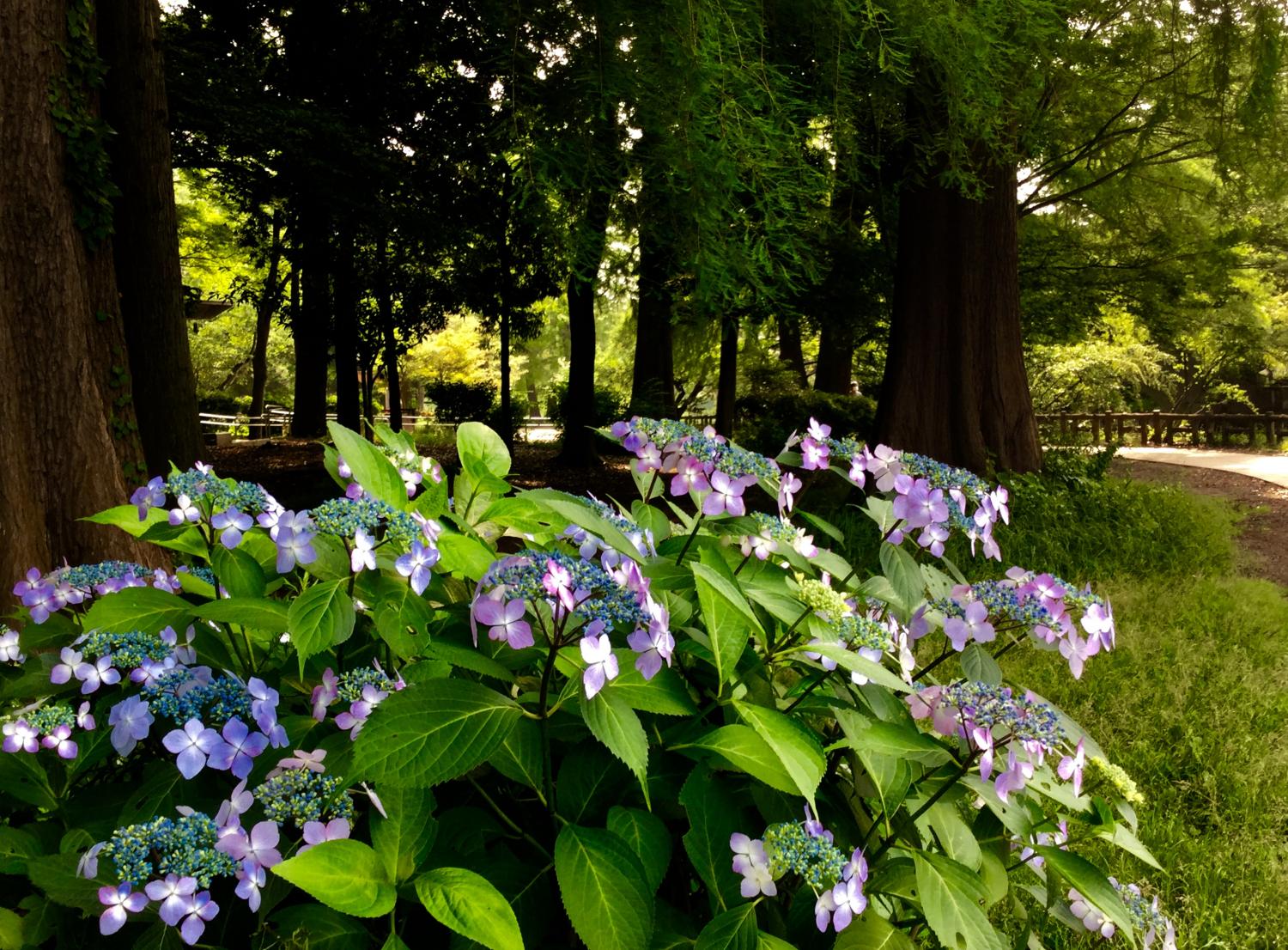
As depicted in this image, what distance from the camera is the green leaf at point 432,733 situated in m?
0.96

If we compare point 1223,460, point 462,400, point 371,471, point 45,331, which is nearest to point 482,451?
point 371,471

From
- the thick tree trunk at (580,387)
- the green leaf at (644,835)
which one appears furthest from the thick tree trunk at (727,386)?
the green leaf at (644,835)

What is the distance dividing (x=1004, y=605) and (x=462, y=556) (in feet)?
2.73

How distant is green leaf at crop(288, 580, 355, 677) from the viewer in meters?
1.05

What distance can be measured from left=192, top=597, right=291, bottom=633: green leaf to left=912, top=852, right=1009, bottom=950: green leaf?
2.99ft

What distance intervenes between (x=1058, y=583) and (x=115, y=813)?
1479 millimetres

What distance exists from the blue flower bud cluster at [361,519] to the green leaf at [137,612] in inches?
12.4

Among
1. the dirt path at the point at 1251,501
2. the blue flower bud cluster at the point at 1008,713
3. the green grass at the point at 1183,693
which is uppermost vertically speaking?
the blue flower bud cluster at the point at 1008,713

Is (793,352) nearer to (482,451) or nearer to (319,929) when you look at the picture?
(482,451)

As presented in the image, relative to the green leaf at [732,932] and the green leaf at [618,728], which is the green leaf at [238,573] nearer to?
the green leaf at [618,728]

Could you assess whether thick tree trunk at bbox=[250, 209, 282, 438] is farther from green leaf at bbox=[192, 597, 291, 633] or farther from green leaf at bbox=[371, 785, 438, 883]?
green leaf at bbox=[371, 785, 438, 883]

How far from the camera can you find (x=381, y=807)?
1045 mm

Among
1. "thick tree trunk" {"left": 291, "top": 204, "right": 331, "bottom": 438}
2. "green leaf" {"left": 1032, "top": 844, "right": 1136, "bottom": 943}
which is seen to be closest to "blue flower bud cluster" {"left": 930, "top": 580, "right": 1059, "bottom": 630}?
"green leaf" {"left": 1032, "top": 844, "right": 1136, "bottom": 943}

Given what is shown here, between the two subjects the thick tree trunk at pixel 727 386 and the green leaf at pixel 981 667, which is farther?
the thick tree trunk at pixel 727 386
